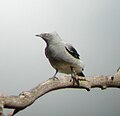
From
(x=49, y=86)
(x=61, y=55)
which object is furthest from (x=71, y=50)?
(x=49, y=86)

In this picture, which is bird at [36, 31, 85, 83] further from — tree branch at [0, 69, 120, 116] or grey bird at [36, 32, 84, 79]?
tree branch at [0, 69, 120, 116]

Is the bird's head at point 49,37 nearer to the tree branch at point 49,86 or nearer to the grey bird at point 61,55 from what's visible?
the grey bird at point 61,55

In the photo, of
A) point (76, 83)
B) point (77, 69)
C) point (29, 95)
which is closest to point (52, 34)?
point (77, 69)

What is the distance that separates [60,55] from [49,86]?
530 mm

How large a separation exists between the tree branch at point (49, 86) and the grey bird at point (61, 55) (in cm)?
27

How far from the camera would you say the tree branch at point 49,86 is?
6.71 ft

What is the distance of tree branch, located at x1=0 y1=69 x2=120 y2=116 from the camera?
80.5 inches

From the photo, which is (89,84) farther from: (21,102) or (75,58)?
(21,102)

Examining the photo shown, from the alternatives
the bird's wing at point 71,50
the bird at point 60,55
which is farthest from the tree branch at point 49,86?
the bird's wing at point 71,50

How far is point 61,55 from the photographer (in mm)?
2789

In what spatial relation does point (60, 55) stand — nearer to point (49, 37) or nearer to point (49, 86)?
point (49, 37)

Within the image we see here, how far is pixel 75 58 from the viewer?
288cm

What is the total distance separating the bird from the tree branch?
0.88 feet

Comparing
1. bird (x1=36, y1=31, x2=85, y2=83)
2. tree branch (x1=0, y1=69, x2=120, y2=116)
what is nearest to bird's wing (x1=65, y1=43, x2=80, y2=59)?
bird (x1=36, y1=31, x2=85, y2=83)
